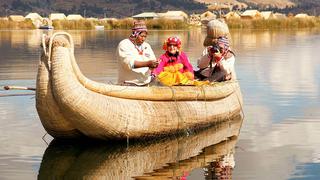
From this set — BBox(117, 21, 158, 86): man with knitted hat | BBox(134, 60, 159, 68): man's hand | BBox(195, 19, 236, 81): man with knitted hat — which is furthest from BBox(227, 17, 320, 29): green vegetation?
BBox(134, 60, 159, 68): man's hand

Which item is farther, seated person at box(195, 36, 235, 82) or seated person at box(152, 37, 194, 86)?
seated person at box(195, 36, 235, 82)

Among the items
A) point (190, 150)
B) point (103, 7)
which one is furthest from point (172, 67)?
point (103, 7)

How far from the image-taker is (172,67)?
1035 centimetres

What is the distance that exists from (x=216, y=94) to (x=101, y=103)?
2.46 metres

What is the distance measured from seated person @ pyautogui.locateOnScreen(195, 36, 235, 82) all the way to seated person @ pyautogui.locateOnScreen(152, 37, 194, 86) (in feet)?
2.39

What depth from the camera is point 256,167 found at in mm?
8039

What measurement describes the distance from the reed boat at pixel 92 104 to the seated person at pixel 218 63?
142 centimetres

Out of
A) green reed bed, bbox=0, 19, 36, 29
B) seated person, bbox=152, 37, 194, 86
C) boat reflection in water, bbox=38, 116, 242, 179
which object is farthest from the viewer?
green reed bed, bbox=0, 19, 36, 29

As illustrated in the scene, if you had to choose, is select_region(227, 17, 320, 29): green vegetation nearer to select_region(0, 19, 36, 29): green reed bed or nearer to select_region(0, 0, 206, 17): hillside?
select_region(0, 19, 36, 29): green reed bed

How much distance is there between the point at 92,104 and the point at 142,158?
84 cm

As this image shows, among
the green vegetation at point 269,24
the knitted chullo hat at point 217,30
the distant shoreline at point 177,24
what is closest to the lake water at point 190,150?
the knitted chullo hat at point 217,30

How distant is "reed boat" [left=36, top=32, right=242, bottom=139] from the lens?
28.3ft

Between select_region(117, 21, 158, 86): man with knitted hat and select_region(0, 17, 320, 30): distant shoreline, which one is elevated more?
select_region(117, 21, 158, 86): man with knitted hat

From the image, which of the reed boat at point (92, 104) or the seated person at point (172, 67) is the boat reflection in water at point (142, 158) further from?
the seated person at point (172, 67)
